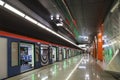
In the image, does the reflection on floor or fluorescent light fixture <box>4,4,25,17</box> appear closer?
fluorescent light fixture <box>4,4,25,17</box>

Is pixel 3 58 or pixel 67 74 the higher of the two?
pixel 3 58

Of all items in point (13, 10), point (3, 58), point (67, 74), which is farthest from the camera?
Result: point (67, 74)

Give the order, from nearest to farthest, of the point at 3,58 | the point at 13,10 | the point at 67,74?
the point at 13,10 < the point at 3,58 < the point at 67,74

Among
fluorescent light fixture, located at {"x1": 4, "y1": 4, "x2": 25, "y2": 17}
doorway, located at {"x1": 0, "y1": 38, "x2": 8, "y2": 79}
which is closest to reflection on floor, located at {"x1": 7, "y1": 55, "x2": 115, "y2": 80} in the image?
doorway, located at {"x1": 0, "y1": 38, "x2": 8, "y2": 79}

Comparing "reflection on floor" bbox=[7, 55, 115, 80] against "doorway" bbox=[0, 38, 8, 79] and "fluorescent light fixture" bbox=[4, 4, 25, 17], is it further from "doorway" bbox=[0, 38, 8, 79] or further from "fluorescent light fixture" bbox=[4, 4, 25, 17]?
"fluorescent light fixture" bbox=[4, 4, 25, 17]

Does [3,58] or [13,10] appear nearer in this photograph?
[13,10]

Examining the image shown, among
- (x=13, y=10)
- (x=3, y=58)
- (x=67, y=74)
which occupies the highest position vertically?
(x=13, y=10)

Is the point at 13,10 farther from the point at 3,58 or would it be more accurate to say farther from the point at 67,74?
the point at 67,74

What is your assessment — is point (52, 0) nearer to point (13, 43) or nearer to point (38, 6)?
point (38, 6)

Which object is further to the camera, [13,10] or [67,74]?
[67,74]

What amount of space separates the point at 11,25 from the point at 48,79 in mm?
3051

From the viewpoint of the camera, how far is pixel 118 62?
19.0 feet

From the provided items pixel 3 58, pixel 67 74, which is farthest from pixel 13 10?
pixel 67 74

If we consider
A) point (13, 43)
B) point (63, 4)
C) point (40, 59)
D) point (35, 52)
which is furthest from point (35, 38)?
point (63, 4)
